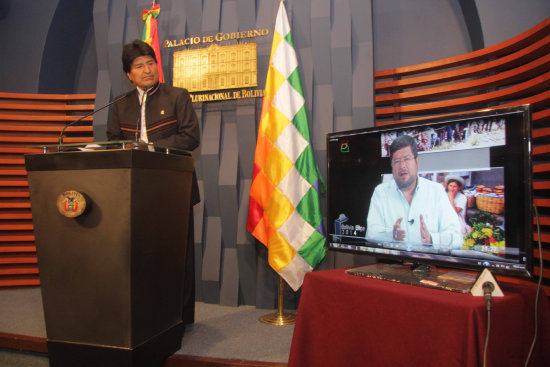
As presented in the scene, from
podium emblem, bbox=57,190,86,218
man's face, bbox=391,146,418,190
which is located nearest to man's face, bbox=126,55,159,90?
podium emblem, bbox=57,190,86,218

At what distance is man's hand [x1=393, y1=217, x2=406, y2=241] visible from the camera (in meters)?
1.57

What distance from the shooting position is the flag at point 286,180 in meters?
2.64

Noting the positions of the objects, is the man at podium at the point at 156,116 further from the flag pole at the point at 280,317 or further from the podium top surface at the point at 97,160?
the podium top surface at the point at 97,160

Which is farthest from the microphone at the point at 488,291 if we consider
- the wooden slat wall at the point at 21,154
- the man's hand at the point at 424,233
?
the wooden slat wall at the point at 21,154

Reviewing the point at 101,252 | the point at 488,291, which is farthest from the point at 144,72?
the point at 488,291

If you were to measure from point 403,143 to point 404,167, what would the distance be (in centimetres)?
10

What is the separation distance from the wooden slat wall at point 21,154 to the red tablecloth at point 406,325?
3.35 metres

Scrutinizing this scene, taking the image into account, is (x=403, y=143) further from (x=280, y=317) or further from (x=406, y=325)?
(x=280, y=317)

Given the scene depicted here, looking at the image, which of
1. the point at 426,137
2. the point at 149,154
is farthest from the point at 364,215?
the point at 149,154

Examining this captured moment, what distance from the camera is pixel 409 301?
125 cm

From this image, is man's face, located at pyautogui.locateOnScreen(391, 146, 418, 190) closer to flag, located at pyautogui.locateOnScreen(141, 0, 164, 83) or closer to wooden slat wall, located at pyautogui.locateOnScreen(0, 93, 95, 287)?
flag, located at pyautogui.locateOnScreen(141, 0, 164, 83)

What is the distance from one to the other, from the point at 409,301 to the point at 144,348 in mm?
1195

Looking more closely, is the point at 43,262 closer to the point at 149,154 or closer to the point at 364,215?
the point at 149,154

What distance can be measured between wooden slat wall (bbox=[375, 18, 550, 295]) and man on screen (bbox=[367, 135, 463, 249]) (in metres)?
1.28
